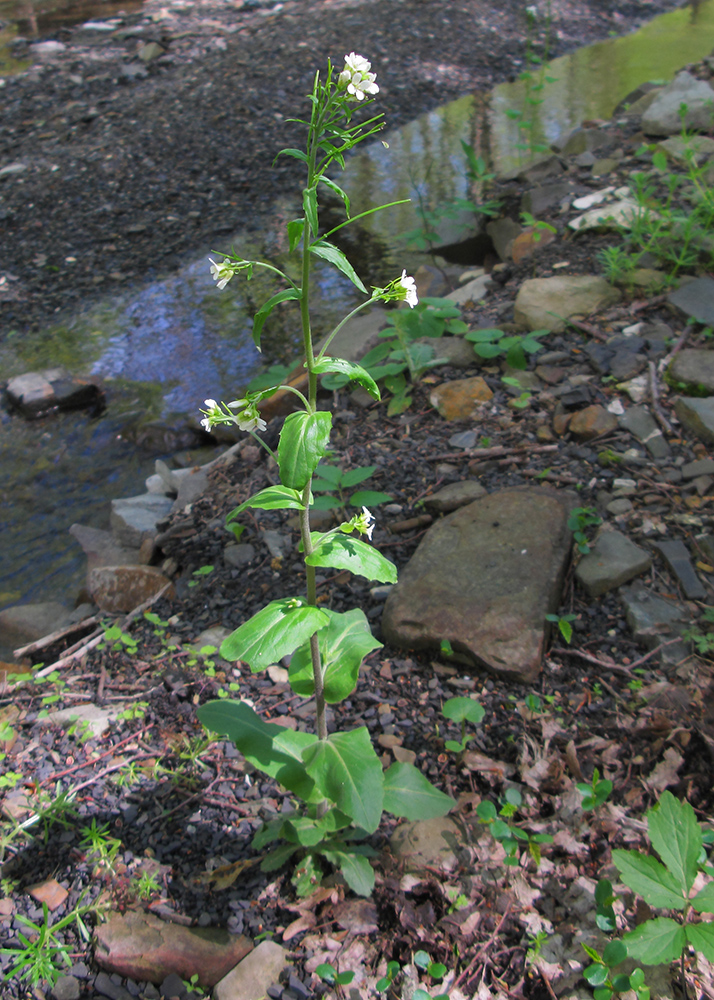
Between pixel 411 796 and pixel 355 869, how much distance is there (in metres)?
0.24

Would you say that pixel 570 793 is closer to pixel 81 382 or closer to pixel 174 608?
pixel 174 608

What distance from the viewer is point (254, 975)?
1.66 metres

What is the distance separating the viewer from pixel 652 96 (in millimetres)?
6742

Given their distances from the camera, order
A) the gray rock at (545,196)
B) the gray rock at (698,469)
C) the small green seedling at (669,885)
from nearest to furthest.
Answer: the small green seedling at (669,885) → the gray rock at (698,469) → the gray rock at (545,196)

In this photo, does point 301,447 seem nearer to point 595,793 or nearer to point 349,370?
point 349,370

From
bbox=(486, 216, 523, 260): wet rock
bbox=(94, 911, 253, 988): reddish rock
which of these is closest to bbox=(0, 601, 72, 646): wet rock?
bbox=(94, 911, 253, 988): reddish rock

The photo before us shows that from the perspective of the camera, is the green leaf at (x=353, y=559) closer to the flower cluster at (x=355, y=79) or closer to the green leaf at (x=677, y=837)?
the green leaf at (x=677, y=837)

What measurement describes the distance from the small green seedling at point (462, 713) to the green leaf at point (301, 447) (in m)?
1.10

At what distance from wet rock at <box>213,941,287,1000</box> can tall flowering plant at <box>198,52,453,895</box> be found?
0.57ft

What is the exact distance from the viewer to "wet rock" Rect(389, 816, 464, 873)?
188 cm

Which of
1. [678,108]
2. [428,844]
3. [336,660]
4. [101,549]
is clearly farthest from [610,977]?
[678,108]

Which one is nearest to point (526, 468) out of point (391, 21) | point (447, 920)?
point (447, 920)

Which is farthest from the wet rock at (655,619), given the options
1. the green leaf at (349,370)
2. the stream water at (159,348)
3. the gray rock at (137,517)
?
the stream water at (159,348)

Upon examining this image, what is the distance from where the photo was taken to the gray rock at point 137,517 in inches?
143
